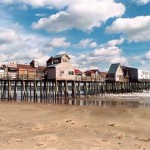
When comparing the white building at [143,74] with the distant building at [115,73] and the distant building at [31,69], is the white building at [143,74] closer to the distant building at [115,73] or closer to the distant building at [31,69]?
the distant building at [115,73]

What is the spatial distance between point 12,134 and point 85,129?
12.6 ft

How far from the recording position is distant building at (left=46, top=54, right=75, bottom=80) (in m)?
52.7

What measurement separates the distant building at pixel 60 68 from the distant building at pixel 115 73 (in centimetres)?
2271

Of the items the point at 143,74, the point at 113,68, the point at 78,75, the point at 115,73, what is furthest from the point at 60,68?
the point at 143,74

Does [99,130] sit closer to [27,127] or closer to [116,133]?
[116,133]

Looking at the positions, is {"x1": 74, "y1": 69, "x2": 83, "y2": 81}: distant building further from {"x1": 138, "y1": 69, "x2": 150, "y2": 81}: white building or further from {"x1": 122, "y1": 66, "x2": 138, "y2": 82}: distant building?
{"x1": 138, "y1": 69, "x2": 150, "y2": 81}: white building

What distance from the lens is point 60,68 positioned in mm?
53875

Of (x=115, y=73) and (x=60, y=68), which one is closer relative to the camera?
(x=60, y=68)

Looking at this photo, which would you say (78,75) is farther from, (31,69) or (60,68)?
(31,69)

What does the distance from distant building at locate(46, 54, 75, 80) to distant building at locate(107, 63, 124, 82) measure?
22.7 meters

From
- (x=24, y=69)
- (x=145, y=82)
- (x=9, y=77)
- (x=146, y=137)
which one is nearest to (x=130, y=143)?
(x=146, y=137)

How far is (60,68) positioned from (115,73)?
1103 inches

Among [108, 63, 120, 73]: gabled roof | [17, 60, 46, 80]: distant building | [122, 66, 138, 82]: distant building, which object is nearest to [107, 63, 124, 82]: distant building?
[108, 63, 120, 73]: gabled roof

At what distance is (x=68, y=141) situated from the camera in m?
13.0
